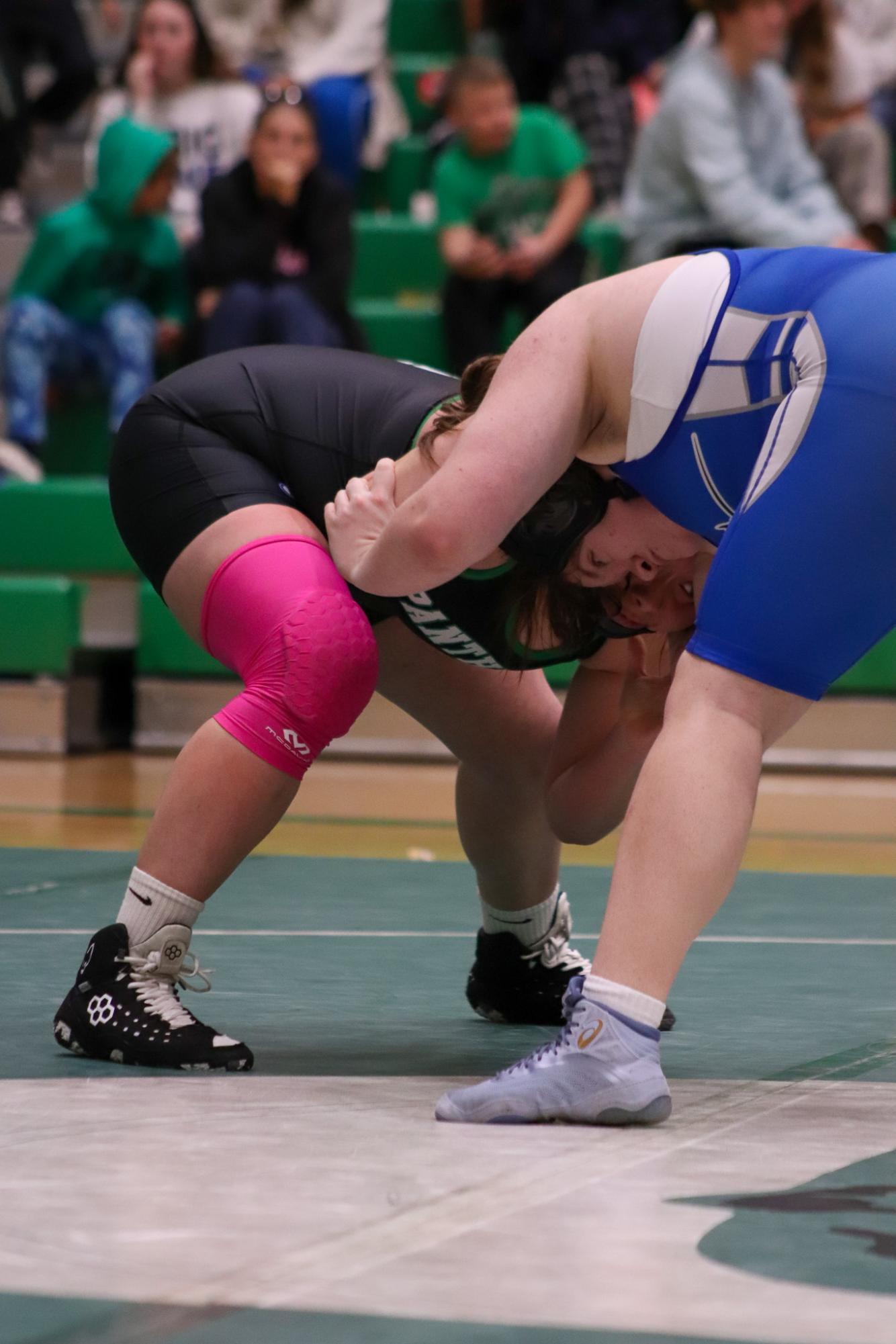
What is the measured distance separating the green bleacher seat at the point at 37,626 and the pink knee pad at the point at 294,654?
163 inches

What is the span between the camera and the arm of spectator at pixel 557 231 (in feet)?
24.1

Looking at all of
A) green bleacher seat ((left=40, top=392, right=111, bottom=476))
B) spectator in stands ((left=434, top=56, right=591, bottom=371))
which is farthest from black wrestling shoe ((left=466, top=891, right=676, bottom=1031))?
green bleacher seat ((left=40, top=392, right=111, bottom=476))

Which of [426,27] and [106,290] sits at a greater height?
[426,27]

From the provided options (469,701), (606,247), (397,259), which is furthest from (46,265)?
(469,701)

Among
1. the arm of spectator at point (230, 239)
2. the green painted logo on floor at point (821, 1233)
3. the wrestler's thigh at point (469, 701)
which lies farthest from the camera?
the arm of spectator at point (230, 239)

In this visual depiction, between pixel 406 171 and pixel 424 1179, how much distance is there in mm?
7685

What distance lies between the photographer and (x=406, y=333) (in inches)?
310

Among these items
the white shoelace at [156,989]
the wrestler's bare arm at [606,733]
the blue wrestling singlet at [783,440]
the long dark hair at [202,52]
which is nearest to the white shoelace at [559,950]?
the wrestler's bare arm at [606,733]

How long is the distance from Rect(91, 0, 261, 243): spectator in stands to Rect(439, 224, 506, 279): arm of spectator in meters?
1.24

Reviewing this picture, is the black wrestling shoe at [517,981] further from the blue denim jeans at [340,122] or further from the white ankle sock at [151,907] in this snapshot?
the blue denim jeans at [340,122]

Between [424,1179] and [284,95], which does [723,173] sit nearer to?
[284,95]

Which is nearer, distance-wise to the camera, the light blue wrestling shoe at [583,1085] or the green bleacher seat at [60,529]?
the light blue wrestling shoe at [583,1085]

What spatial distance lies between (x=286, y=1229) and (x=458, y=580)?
1.03 metres

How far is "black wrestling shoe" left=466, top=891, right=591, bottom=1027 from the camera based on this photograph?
114 inches
